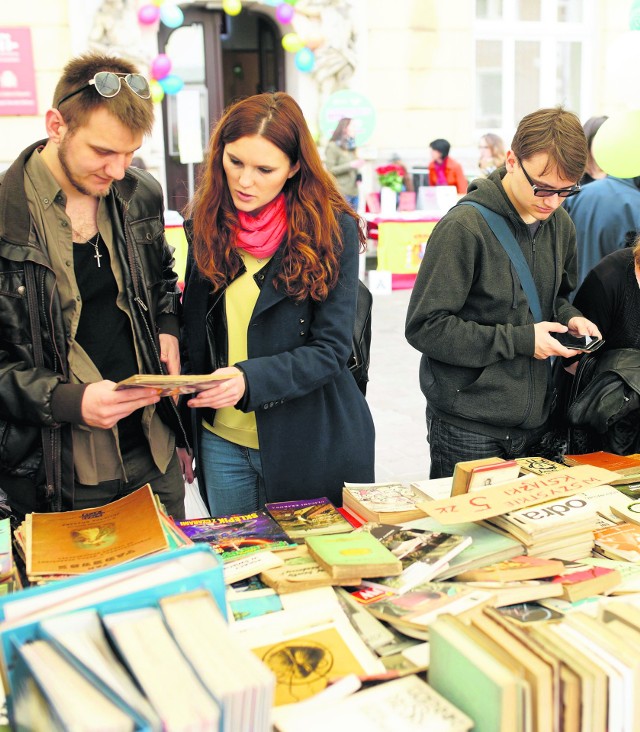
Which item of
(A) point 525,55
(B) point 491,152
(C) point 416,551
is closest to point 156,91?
(B) point 491,152

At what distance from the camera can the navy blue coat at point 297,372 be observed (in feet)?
5.81

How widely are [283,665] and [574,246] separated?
1487 millimetres

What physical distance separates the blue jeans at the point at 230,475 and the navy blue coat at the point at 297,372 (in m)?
0.05

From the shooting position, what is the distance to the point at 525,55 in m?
11.7

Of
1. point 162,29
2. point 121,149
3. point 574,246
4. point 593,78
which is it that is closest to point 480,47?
point 593,78

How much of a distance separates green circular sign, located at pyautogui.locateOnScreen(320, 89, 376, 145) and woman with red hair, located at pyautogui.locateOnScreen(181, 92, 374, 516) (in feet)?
23.4

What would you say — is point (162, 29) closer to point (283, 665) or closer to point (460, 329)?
point (460, 329)

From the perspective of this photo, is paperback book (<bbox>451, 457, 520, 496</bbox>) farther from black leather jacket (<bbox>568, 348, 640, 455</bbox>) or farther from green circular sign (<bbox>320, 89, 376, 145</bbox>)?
green circular sign (<bbox>320, 89, 376, 145</bbox>)

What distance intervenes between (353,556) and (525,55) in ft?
38.4

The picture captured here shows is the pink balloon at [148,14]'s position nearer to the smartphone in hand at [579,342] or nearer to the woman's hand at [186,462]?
the woman's hand at [186,462]

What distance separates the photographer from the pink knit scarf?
181cm

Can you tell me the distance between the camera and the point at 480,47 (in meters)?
11.4

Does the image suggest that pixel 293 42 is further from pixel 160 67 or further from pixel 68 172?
pixel 68 172

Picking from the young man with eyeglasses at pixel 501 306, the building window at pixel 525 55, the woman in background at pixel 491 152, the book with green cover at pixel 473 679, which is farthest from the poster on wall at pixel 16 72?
the book with green cover at pixel 473 679
